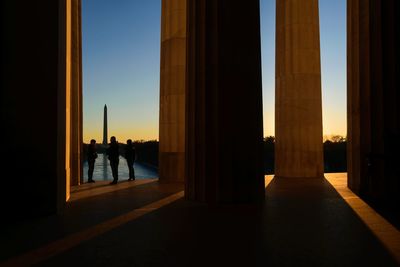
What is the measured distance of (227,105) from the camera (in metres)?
40.4

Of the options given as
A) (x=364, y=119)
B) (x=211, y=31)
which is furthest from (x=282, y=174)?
(x=211, y=31)

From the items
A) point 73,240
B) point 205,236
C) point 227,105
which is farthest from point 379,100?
point 73,240

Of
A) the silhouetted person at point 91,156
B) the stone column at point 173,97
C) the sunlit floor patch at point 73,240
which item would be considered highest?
the stone column at point 173,97

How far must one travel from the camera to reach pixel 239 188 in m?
40.2

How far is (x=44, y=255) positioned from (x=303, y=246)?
43.5 feet

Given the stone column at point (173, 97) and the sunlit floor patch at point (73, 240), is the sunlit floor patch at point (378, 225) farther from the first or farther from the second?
the stone column at point (173, 97)

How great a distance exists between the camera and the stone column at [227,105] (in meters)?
40.3

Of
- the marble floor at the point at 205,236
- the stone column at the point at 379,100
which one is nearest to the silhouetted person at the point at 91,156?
the marble floor at the point at 205,236

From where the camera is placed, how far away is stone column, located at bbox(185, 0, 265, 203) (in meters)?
40.3

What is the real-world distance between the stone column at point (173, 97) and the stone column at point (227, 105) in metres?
25.3

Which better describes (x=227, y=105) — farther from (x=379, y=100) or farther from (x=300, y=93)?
(x=300, y=93)

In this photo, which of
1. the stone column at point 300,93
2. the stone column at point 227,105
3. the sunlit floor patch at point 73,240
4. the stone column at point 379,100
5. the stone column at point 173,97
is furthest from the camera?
the stone column at point 300,93

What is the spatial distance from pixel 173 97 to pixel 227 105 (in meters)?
28.5

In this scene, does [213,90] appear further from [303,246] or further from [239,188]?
[303,246]
